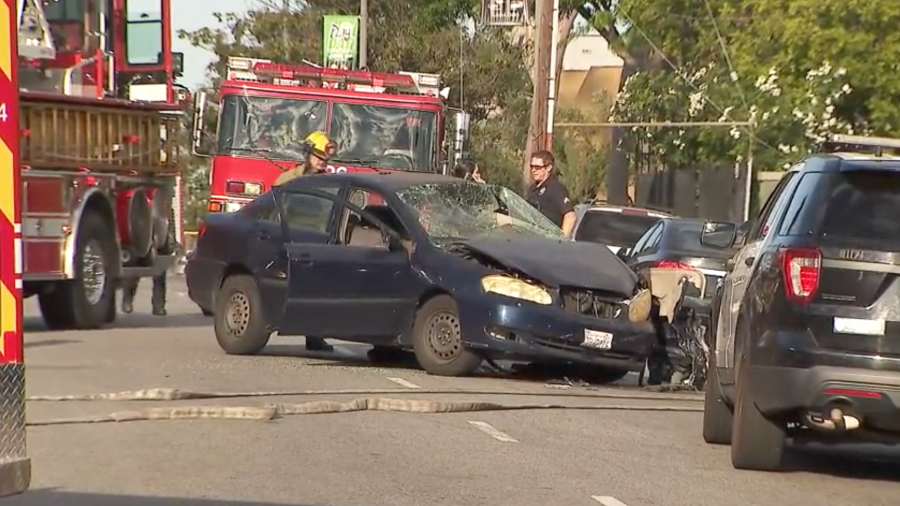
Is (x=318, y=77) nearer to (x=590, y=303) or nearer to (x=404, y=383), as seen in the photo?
(x=590, y=303)

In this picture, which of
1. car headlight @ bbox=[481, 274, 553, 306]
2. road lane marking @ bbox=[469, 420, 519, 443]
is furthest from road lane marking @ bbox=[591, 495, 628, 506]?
car headlight @ bbox=[481, 274, 553, 306]

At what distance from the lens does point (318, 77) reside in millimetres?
23406

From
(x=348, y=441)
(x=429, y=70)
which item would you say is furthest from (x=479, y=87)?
(x=348, y=441)

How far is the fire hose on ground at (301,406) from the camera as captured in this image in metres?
11.0

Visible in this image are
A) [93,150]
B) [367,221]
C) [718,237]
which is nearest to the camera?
[718,237]

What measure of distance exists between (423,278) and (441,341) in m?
0.52

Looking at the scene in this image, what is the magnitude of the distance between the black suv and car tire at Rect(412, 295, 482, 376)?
4.45 meters

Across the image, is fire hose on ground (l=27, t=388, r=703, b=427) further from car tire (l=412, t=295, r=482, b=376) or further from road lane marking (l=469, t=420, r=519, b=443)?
car tire (l=412, t=295, r=482, b=376)

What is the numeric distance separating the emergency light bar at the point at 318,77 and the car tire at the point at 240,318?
8161mm

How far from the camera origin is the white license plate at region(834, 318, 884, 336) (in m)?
8.74

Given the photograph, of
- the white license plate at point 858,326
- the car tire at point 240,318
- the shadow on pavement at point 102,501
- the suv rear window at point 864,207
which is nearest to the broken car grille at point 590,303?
the car tire at point 240,318

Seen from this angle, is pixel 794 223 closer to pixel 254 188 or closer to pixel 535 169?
pixel 535 169

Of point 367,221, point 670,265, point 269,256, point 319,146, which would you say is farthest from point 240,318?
point 670,265

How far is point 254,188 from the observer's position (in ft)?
75.4
